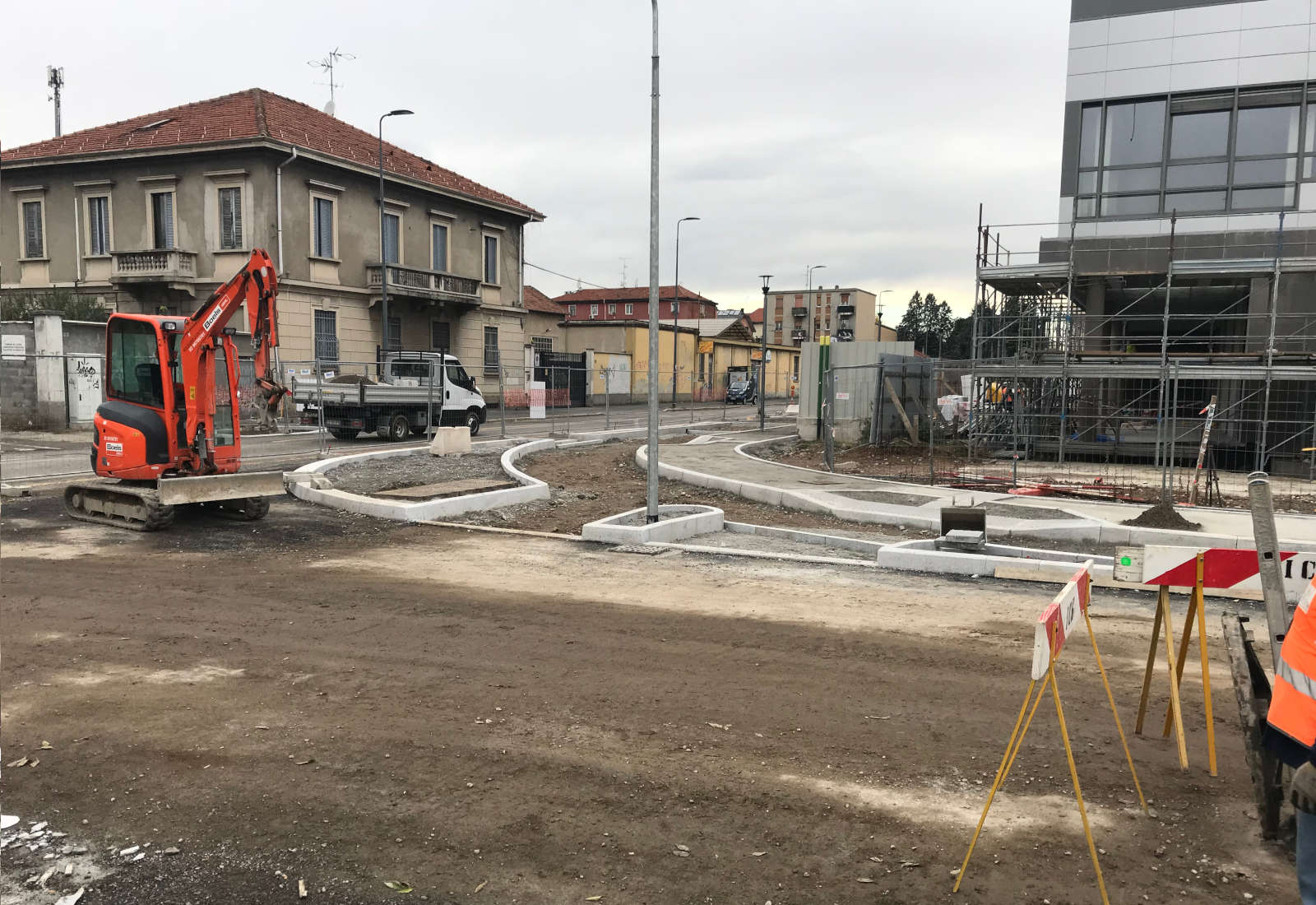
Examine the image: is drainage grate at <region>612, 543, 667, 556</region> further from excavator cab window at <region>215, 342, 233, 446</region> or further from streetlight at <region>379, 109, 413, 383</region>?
streetlight at <region>379, 109, 413, 383</region>

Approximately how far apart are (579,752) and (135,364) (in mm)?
9691

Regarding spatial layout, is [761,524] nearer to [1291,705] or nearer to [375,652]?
[375,652]

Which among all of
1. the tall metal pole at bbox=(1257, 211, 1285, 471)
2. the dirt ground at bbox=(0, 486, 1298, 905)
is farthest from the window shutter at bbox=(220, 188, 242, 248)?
the tall metal pole at bbox=(1257, 211, 1285, 471)

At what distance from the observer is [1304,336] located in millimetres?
18172

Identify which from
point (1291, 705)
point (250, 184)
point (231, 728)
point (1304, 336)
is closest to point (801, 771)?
point (1291, 705)

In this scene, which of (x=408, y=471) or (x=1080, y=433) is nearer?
(x=408, y=471)

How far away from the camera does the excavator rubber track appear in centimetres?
1117

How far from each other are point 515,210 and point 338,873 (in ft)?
143

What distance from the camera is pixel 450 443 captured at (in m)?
19.4

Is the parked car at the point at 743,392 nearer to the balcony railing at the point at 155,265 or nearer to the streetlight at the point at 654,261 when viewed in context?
the balcony railing at the point at 155,265

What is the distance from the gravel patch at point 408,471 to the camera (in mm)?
15367

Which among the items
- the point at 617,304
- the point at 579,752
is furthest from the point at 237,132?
the point at 617,304

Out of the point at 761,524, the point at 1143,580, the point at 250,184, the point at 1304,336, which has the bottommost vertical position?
the point at 761,524

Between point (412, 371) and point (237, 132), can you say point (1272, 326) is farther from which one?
point (237, 132)
